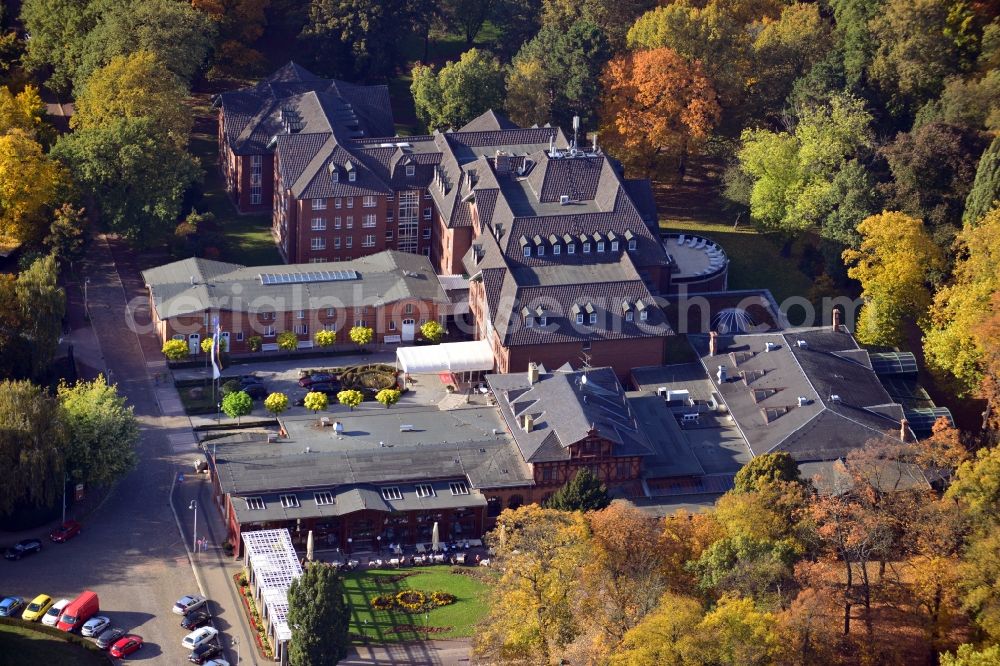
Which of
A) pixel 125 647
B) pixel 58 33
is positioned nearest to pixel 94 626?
pixel 125 647

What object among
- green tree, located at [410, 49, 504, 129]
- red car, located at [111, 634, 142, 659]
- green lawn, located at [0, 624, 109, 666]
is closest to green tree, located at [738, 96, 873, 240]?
green tree, located at [410, 49, 504, 129]

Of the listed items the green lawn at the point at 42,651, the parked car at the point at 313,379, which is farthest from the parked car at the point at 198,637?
the parked car at the point at 313,379

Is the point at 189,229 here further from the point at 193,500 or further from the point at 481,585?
the point at 481,585

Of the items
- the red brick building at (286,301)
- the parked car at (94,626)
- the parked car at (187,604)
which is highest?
the red brick building at (286,301)

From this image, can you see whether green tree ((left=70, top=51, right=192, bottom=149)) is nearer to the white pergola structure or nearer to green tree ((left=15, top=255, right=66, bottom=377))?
green tree ((left=15, top=255, right=66, bottom=377))

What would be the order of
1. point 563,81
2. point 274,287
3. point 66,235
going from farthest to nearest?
point 563,81
point 66,235
point 274,287

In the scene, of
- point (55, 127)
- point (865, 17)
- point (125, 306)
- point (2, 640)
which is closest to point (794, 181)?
point (865, 17)

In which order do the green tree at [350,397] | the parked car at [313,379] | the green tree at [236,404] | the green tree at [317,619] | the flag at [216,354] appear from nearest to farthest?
the green tree at [317,619]
the green tree at [236,404]
the green tree at [350,397]
the flag at [216,354]
the parked car at [313,379]

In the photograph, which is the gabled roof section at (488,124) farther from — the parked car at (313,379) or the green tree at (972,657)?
the green tree at (972,657)

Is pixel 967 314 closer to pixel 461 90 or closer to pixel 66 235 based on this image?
pixel 461 90
